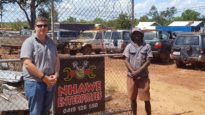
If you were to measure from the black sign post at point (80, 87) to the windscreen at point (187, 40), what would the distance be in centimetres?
1145

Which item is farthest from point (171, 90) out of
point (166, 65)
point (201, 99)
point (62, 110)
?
point (166, 65)

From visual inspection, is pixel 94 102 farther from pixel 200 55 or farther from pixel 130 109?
pixel 200 55

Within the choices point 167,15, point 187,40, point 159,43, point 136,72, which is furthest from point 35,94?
point 167,15

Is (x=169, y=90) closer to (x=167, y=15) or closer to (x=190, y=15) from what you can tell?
(x=167, y=15)

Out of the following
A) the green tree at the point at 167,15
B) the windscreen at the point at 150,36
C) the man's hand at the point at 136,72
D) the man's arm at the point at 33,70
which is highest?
the green tree at the point at 167,15

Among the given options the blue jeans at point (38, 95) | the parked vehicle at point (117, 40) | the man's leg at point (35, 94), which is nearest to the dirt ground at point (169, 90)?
the parked vehicle at point (117, 40)

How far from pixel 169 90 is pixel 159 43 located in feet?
27.9

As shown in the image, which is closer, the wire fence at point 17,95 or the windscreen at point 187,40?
the wire fence at point 17,95

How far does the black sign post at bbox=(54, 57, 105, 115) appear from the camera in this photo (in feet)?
22.5

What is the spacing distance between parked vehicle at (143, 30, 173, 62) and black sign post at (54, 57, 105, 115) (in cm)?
1326

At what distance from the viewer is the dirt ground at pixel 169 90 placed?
9.18 m

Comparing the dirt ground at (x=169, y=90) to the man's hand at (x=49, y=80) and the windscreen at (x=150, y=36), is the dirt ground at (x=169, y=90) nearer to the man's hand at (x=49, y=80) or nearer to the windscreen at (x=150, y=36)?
the windscreen at (x=150, y=36)

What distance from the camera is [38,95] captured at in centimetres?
559

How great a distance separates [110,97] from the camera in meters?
9.54
